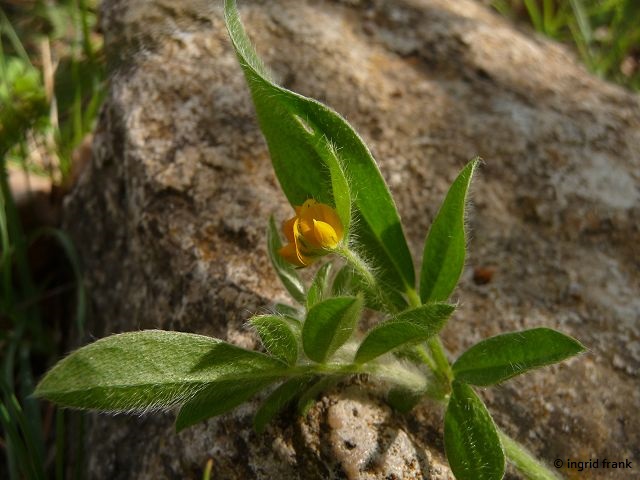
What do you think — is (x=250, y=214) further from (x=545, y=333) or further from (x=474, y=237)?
(x=545, y=333)

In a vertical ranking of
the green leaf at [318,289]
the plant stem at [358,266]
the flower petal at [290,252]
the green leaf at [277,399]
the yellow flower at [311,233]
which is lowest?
the green leaf at [277,399]

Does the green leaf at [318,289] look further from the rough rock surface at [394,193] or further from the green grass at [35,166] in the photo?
the green grass at [35,166]

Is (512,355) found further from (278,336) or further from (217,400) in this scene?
(217,400)

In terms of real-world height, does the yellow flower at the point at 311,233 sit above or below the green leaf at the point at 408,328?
above

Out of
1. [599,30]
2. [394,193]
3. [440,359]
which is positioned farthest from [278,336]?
[599,30]

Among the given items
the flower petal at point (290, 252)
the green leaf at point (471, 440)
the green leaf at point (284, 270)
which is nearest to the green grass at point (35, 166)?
the green leaf at point (284, 270)

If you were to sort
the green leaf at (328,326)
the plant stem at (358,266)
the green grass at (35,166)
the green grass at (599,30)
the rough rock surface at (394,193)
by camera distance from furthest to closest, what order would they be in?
the green grass at (599,30) → the green grass at (35,166) → the rough rock surface at (394,193) → the plant stem at (358,266) → the green leaf at (328,326)

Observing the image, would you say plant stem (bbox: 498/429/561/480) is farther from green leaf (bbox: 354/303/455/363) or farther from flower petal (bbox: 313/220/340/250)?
flower petal (bbox: 313/220/340/250)
